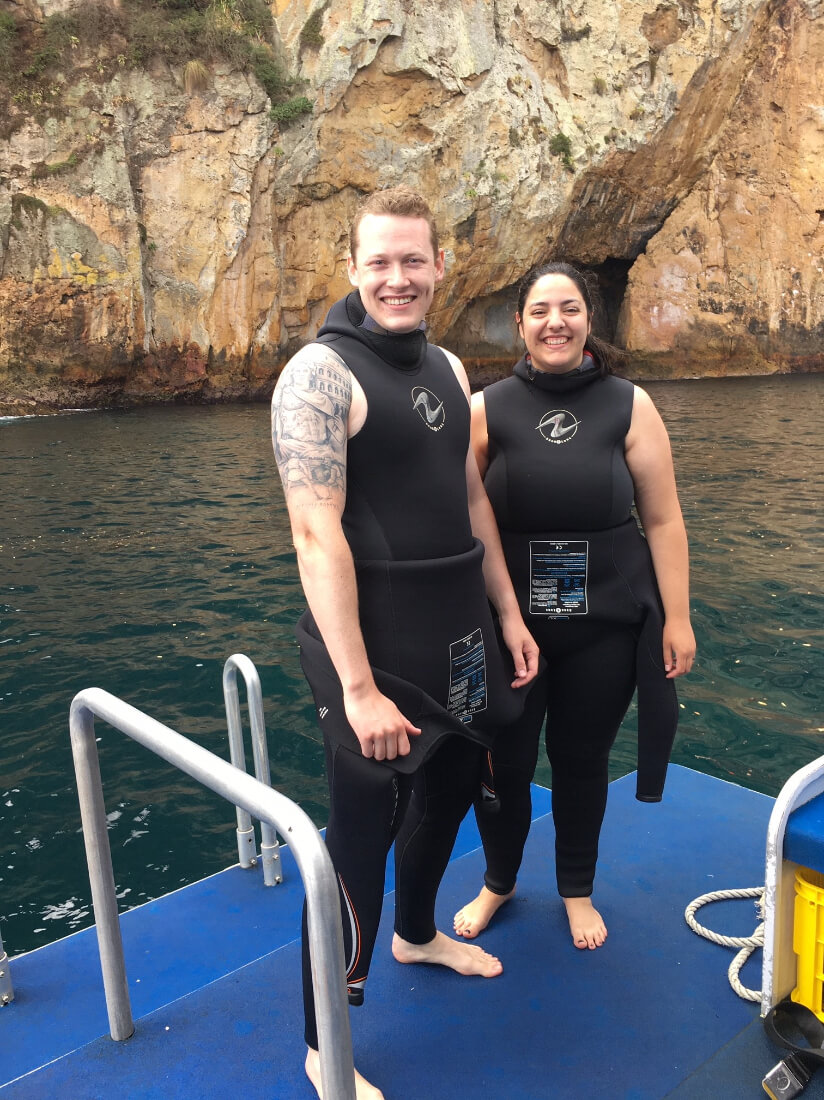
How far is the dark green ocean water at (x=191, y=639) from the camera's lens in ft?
13.2

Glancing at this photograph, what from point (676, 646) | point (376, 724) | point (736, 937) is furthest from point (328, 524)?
point (736, 937)

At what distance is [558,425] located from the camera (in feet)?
7.50

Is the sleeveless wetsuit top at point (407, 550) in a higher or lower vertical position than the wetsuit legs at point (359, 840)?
higher

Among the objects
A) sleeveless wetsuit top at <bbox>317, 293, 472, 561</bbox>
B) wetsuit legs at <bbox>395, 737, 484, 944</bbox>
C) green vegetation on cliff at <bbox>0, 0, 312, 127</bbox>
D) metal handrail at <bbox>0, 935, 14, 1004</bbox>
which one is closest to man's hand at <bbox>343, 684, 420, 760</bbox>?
wetsuit legs at <bbox>395, 737, 484, 944</bbox>

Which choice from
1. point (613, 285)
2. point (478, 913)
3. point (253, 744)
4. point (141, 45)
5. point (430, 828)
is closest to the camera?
point (430, 828)

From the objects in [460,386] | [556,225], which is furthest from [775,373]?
[460,386]

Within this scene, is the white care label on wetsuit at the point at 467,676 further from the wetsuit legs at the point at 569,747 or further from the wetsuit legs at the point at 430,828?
the wetsuit legs at the point at 569,747

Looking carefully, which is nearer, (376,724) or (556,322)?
(376,724)

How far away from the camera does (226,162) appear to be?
23266 millimetres

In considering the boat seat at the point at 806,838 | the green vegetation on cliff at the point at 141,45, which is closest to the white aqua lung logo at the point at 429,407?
the boat seat at the point at 806,838

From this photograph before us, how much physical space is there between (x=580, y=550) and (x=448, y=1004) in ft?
3.69

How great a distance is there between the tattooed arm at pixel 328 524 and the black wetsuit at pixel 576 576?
65 centimetres

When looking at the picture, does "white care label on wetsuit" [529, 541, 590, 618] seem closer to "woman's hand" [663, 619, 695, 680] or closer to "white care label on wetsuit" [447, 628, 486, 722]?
"woman's hand" [663, 619, 695, 680]

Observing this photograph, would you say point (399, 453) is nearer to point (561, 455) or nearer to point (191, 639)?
point (561, 455)
